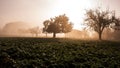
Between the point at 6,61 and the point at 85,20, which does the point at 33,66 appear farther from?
the point at 85,20

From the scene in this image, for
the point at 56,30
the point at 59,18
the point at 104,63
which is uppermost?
the point at 59,18

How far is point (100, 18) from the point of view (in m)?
67.2

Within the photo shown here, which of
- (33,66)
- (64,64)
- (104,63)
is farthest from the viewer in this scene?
(104,63)

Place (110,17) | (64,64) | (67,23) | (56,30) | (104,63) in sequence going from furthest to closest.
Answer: (67,23) < (56,30) < (110,17) < (104,63) < (64,64)

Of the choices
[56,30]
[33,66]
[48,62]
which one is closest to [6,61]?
Answer: [33,66]

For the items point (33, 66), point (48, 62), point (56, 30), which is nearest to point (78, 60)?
point (48, 62)

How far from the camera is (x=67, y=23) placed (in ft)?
311

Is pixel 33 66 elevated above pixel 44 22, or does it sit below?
below

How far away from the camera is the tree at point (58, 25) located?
294 feet

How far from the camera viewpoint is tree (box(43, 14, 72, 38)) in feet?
294

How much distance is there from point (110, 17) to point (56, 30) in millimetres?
32007

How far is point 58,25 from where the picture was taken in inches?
3600

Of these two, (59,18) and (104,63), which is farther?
(59,18)

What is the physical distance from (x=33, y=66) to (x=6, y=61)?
9.54ft
